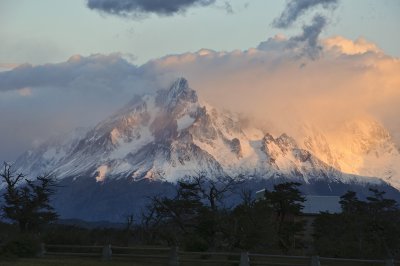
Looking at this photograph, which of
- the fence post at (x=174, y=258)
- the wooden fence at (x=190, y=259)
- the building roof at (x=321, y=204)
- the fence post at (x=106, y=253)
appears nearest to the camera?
the wooden fence at (x=190, y=259)

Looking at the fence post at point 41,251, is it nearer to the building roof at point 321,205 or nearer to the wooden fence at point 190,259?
the wooden fence at point 190,259

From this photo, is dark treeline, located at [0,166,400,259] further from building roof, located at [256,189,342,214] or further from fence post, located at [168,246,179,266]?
building roof, located at [256,189,342,214]

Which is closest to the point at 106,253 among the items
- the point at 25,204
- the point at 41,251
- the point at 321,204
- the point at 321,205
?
the point at 41,251

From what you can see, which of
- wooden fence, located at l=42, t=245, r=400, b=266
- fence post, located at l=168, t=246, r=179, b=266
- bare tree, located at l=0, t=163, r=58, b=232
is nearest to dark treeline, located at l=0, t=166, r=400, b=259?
bare tree, located at l=0, t=163, r=58, b=232

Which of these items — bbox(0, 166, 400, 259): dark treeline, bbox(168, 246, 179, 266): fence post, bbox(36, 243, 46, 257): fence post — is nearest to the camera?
bbox(168, 246, 179, 266): fence post

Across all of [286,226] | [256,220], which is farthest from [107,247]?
[286,226]

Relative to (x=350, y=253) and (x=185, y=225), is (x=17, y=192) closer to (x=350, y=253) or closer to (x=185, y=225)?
(x=185, y=225)

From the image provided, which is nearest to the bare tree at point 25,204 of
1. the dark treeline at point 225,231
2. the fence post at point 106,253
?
the dark treeline at point 225,231

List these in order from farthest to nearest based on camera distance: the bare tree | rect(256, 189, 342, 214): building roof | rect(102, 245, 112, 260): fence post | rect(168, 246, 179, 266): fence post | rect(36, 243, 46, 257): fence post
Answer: rect(256, 189, 342, 214): building roof → the bare tree → rect(36, 243, 46, 257): fence post → rect(102, 245, 112, 260): fence post → rect(168, 246, 179, 266): fence post

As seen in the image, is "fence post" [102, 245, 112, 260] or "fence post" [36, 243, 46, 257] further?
"fence post" [36, 243, 46, 257]

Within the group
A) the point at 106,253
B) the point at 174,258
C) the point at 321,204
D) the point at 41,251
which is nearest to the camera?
the point at 174,258

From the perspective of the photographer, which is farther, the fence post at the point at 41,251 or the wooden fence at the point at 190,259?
the fence post at the point at 41,251

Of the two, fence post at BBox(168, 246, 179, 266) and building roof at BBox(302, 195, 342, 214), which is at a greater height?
building roof at BBox(302, 195, 342, 214)

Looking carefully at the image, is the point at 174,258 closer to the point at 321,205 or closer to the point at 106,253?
the point at 106,253
